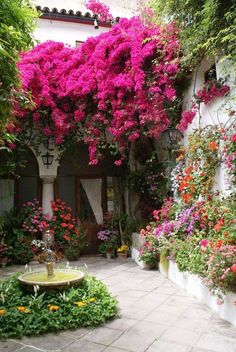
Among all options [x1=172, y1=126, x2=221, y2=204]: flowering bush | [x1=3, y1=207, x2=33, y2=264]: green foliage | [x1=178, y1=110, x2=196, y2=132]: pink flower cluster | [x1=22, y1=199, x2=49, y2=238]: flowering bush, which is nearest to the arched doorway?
[x1=22, y1=199, x2=49, y2=238]: flowering bush

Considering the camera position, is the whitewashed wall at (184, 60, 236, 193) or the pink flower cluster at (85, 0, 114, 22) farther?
the pink flower cluster at (85, 0, 114, 22)

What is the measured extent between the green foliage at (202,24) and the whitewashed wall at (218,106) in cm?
27

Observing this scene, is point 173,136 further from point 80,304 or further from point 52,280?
point 80,304

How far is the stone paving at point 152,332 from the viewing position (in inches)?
130

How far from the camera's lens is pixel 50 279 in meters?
4.54

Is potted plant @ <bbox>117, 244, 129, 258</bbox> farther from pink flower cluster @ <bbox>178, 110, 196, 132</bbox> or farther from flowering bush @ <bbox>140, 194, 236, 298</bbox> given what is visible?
pink flower cluster @ <bbox>178, 110, 196, 132</bbox>

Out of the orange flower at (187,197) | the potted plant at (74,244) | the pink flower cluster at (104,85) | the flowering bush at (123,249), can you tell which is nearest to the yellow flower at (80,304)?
the orange flower at (187,197)

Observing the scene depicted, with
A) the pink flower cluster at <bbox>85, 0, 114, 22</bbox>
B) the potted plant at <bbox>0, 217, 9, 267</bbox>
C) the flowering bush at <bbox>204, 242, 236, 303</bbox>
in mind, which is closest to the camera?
the flowering bush at <bbox>204, 242, 236, 303</bbox>

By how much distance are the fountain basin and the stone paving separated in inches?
27.4

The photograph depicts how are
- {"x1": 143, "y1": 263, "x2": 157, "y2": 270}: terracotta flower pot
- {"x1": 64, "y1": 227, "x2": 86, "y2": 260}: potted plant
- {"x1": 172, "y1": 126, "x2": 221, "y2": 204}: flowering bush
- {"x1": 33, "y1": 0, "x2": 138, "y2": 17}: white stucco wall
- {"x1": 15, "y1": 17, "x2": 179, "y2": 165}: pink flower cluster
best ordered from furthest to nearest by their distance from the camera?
{"x1": 33, "y1": 0, "x2": 138, "y2": 17}: white stucco wall
{"x1": 64, "y1": 227, "x2": 86, "y2": 260}: potted plant
{"x1": 143, "y1": 263, "x2": 157, "y2": 270}: terracotta flower pot
{"x1": 15, "y1": 17, "x2": 179, "y2": 165}: pink flower cluster
{"x1": 172, "y1": 126, "x2": 221, "y2": 204}: flowering bush

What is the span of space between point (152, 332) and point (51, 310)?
3.97 feet

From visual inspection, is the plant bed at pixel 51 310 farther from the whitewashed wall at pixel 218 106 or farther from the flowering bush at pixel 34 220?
the flowering bush at pixel 34 220

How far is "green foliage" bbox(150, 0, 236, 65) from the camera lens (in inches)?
193

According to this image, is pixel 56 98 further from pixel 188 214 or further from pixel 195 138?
pixel 188 214
